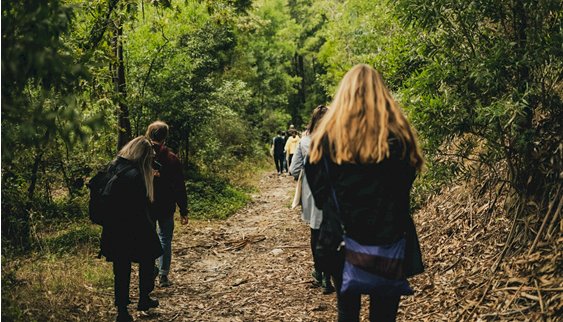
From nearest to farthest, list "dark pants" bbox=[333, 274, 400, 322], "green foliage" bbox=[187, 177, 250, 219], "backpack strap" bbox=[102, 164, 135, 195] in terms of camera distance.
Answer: "dark pants" bbox=[333, 274, 400, 322] → "backpack strap" bbox=[102, 164, 135, 195] → "green foliage" bbox=[187, 177, 250, 219]

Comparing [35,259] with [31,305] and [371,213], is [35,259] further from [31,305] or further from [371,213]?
[371,213]

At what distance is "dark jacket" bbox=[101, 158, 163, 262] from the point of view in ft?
17.7

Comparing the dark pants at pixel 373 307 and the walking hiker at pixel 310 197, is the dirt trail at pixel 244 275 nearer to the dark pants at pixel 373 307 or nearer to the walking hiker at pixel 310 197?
the walking hiker at pixel 310 197

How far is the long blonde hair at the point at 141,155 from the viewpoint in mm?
5500

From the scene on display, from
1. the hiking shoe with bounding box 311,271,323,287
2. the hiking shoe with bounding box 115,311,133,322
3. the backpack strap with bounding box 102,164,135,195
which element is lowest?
the hiking shoe with bounding box 311,271,323,287

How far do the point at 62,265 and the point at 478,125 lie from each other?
19.7ft

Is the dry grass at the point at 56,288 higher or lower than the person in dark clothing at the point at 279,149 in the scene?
higher

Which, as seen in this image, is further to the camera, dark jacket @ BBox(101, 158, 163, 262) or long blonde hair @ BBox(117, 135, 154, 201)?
long blonde hair @ BBox(117, 135, 154, 201)

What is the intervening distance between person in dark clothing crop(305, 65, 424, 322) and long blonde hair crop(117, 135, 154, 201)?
109 inches

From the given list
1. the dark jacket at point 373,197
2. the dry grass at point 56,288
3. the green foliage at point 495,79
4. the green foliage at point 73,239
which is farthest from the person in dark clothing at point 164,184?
the dark jacket at point 373,197

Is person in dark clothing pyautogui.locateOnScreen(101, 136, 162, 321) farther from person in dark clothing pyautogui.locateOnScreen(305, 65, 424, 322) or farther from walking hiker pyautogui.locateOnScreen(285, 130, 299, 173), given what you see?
walking hiker pyautogui.locateOnScreen(285, 130, 299, 173)

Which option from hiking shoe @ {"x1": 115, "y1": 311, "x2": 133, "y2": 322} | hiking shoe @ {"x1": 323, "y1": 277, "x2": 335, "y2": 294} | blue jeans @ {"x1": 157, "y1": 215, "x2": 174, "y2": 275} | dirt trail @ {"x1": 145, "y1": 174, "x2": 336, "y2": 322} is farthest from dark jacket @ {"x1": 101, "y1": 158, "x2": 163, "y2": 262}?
hiking shoe @ {"x1": 323, "y1": 277, "x2": 335, "y2": 294}

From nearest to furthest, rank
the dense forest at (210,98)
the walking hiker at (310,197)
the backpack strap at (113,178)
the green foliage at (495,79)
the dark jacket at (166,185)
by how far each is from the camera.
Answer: the dense forest at (210,98), the green foliage at (495,79), the backpack strap at (113,178), the walking hiker at (310,197), the dark jacket at (166,185)

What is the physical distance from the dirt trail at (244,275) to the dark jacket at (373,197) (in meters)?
2.85
